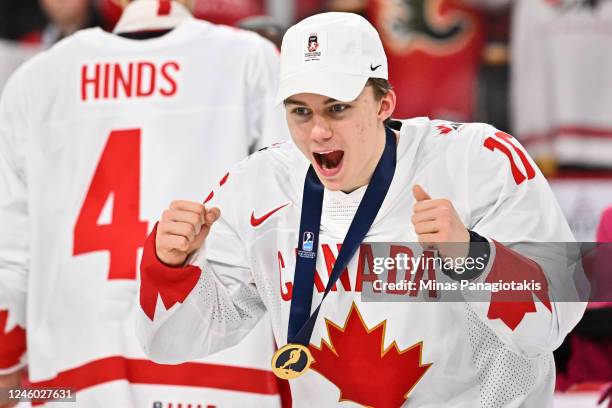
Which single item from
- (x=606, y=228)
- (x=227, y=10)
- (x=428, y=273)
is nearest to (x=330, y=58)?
(x=428, y=273)

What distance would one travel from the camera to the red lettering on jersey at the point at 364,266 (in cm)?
228

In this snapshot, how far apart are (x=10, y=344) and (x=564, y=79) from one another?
3888mm

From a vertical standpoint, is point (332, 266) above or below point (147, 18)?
below

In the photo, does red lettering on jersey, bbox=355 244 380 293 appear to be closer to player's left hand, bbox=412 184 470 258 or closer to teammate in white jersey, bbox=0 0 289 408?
player's left hand, bbox=412 184 470 258

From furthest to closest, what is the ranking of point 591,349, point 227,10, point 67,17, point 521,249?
point 227,10 → point 67,17 → point 591,349 → point 521,249

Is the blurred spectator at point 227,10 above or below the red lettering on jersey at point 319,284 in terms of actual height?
above

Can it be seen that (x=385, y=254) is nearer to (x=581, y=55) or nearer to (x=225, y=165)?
(x=225, y=165)

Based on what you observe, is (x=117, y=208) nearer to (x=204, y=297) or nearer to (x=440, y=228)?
(x=204, y=297)

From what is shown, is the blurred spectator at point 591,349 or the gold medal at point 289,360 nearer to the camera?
the gold medal at point 289,360

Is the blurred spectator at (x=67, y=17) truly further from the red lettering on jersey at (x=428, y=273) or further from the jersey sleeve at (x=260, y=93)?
the red lettering on jersey at (x=428, y=273)

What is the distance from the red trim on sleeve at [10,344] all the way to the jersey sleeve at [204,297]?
0.69 meters

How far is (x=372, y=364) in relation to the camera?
2254 millimetres

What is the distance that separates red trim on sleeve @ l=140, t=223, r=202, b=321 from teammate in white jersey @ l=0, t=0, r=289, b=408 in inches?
19.7

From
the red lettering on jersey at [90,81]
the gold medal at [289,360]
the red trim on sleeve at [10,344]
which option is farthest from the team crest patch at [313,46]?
the red trim on sleeve at [10,344]
